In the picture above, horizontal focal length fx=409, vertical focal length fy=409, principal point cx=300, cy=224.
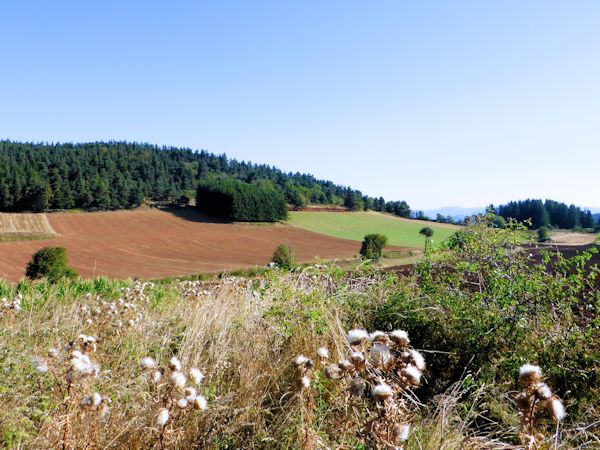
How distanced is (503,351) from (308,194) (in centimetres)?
8316

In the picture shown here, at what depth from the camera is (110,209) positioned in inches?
2522

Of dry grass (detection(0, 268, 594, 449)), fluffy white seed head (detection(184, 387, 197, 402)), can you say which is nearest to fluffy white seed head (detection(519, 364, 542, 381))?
dry grass (detection(0, 268, 594, 449))

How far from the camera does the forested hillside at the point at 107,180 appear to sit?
5875cm

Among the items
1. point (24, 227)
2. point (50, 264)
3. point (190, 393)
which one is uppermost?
point (190, 393)

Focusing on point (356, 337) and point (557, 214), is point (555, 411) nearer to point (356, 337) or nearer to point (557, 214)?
point (356, 337)

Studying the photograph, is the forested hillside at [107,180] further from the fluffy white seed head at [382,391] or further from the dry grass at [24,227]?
the fluffy white seed head at [382,391]

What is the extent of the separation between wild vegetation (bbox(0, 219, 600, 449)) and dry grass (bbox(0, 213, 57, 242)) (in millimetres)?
44964

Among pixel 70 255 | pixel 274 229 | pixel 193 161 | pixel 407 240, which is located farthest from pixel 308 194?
pixel 70 255

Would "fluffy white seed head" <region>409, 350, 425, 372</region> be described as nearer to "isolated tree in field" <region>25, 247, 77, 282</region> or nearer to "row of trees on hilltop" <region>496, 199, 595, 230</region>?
"isolated tree in field" <region>25, 247, 77, 282</region>

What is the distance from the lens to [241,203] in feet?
207

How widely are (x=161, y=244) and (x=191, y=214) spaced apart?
63.8 ft

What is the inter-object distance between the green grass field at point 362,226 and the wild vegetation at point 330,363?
46.6 m

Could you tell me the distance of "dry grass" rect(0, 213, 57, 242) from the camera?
1647 inches

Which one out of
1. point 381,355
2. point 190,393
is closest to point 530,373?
point 381,355
